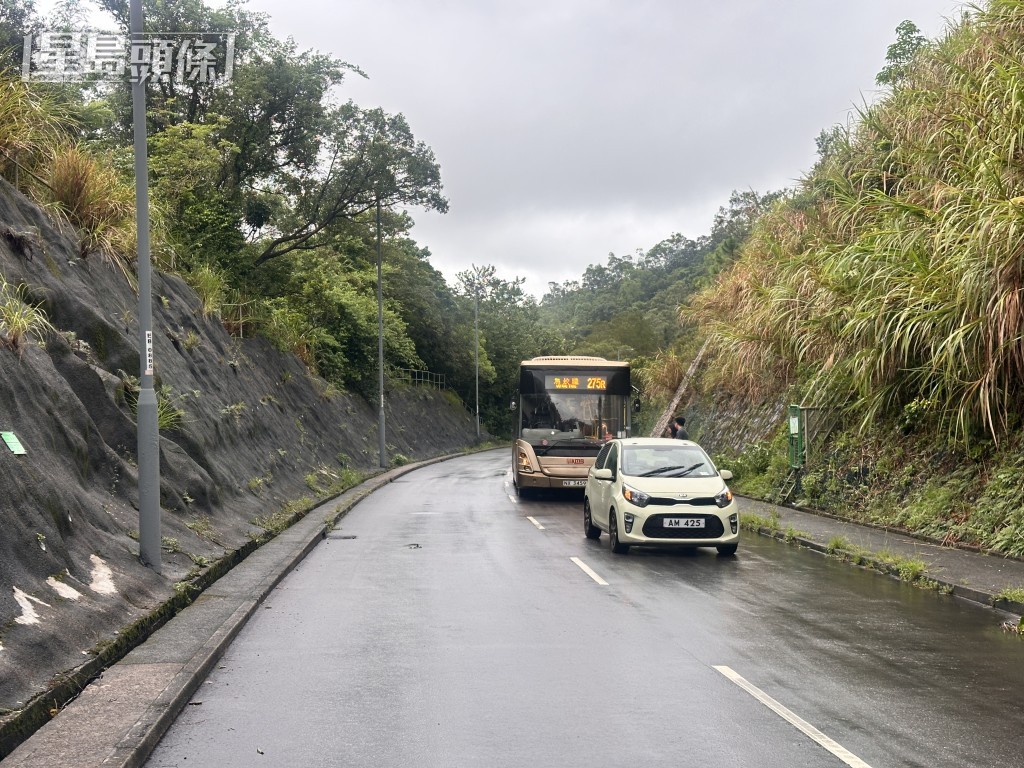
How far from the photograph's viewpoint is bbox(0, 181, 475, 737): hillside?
24.5 feet

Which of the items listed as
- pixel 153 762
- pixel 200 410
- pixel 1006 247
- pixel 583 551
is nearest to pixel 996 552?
pixel 1006 247

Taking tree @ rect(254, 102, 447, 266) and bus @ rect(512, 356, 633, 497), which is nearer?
bus @ rect(512, 356, 633, 497)

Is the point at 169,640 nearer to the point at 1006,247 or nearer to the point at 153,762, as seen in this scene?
the point at 153,762

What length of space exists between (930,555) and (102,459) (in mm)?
10577

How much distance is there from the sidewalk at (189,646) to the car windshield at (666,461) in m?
2.06

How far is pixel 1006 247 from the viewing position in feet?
42.9

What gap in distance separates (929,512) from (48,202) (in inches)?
589

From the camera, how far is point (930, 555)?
1337 centimetres

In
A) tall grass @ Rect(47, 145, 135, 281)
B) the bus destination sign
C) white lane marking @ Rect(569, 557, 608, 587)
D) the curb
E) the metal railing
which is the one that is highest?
tall grass @ Rect(47, 145, 135, 281)

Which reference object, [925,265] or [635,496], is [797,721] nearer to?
[635,496]

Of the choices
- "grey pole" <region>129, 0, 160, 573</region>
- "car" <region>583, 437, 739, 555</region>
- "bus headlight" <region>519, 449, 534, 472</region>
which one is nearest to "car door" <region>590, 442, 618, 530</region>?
"car" <region>583, 437, 739, 555</region>

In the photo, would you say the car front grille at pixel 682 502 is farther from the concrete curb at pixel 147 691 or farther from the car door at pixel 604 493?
the concrete curb at pixel 147 691

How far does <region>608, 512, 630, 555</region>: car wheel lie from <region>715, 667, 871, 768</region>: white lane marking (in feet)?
22.5

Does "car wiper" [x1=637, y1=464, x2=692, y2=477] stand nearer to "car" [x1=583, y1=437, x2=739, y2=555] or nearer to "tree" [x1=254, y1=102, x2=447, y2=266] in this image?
"car" [x1=583, y1=437, x2=739, y2=555]
